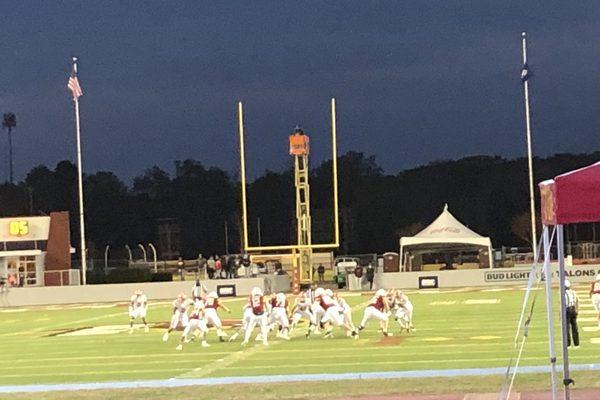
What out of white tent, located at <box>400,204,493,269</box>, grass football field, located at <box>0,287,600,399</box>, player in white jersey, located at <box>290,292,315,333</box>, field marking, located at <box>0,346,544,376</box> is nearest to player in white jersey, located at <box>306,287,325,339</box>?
player in white jersey, located at <box>290,292,315,333</box>

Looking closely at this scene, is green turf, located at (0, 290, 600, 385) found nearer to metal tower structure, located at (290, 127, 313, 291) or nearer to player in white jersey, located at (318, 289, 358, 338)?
player in white jersey, located at (318, 289, 358, 338)

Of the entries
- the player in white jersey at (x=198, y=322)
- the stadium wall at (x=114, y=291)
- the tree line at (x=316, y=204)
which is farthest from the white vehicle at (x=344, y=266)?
the tree line at (x=316, y=204)

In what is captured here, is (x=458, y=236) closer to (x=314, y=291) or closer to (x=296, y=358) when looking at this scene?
(x=314, y=291)

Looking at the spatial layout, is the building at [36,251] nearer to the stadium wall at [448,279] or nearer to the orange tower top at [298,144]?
the stadium wall at [448,279]

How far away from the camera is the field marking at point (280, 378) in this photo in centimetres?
1703

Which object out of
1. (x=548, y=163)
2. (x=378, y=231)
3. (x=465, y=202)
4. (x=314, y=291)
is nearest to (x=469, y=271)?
(x=314, y=291)

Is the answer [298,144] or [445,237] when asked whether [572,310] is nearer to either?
[298,144]

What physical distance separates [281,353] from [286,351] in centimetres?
40

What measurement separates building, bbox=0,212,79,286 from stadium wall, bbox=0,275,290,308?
2325 mm

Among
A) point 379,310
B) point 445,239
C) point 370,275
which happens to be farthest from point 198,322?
point 445,239

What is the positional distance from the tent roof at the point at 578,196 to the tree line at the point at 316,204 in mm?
87694

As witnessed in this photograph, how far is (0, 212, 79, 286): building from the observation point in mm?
53594

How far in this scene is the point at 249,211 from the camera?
114 m

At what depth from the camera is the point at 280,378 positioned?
1762 cm
